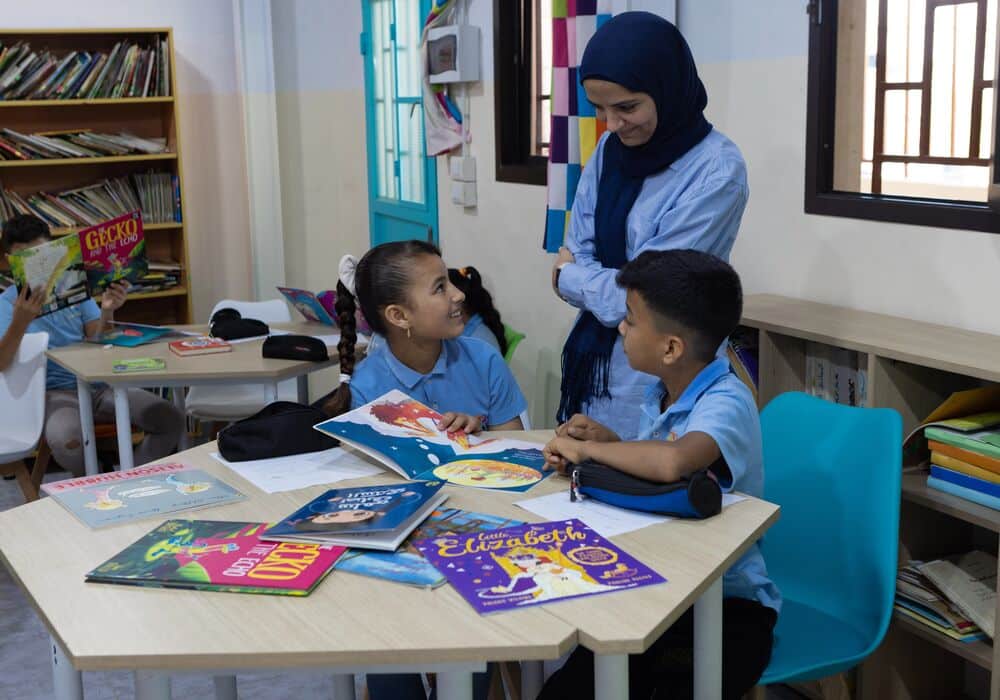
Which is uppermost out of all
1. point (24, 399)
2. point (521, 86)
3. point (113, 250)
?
point (521, 86)

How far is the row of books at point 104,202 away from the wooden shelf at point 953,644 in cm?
412

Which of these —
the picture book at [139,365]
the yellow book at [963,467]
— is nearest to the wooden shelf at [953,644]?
the yellow book at [963,467]

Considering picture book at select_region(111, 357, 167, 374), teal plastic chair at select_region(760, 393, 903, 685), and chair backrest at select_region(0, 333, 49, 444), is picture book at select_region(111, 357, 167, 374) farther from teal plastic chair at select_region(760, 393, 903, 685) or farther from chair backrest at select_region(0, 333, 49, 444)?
teal plastic chair at select_region(760, 393, 903, 685)

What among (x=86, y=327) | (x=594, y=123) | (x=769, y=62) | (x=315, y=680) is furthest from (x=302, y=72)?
(x=315, y=680)

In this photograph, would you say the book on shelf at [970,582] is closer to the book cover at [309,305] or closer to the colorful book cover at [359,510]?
the colorful book cover at [359,510]

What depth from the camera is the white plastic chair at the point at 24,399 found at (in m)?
3.55

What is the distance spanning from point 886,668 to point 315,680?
4.71 feet

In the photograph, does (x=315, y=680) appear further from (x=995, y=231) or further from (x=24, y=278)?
(x=995, y=231)

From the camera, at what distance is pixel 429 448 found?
6.38 ft

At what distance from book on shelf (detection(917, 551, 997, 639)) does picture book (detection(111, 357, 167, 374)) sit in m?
2.22

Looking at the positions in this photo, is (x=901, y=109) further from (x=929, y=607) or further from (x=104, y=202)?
(x=104, y=202)

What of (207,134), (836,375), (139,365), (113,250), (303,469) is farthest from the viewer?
(207,134)

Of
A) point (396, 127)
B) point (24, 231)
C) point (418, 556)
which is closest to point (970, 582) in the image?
point (418, 556)

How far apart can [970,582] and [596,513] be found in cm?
103
